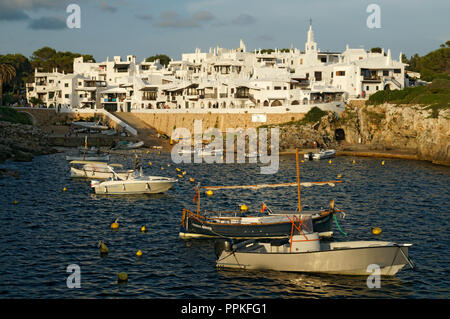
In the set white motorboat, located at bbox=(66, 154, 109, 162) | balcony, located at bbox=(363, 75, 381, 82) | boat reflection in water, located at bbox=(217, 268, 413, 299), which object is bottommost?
boat reflection in water, located at bbox=(217, 268, 413, 299)

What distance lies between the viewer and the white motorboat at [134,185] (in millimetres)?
59781

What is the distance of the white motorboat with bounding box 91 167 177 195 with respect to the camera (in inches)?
2354

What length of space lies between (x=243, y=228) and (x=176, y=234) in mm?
6450

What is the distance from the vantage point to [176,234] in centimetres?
4409

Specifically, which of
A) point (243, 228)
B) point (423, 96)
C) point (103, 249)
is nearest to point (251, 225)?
point (243, 228)

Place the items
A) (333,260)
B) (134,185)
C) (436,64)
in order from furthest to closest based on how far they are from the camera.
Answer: (436,64) → (134,185) → (333,260)

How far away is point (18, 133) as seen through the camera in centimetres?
10794

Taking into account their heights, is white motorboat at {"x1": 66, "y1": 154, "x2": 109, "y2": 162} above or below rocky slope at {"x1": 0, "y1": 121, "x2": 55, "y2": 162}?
below

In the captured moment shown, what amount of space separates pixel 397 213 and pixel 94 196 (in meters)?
33.8

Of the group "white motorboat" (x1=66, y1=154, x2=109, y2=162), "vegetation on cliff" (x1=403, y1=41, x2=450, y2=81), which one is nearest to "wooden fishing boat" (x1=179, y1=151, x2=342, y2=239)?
"white motorboat" (x1=66, y1=154, x2=109, y2=162)

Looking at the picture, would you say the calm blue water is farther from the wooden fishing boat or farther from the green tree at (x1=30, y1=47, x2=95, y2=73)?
the green tree at (x1=30, y1=47, x2=95, y2=73)

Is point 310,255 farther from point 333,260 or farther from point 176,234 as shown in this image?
point 176,234

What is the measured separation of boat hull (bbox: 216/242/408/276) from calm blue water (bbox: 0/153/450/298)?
65 cm
